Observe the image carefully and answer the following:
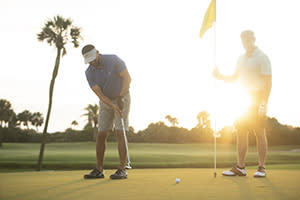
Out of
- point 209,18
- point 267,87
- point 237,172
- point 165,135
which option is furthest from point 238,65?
point 165,135

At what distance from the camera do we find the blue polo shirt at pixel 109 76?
20.4 ft

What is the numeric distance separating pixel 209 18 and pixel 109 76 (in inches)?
86.6

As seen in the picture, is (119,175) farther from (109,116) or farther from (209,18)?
(209,18)

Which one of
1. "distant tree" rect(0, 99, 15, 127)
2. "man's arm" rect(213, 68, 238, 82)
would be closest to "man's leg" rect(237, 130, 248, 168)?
"man's arm" rect(213, 68, 238, 82)

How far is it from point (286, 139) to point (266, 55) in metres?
40.4

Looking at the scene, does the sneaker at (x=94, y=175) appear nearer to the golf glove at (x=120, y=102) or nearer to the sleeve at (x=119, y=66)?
the golf glove at (x=120, y=102)

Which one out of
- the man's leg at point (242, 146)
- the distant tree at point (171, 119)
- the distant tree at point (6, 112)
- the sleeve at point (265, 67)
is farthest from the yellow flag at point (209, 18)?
the distant tree at point (171, 119)

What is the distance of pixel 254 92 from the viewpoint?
623cm

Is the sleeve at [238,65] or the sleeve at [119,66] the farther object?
the sleeve at [238,65]

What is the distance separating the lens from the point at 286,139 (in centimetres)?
4388

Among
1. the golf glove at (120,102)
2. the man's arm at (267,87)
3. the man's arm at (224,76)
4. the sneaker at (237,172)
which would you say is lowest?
the sneaker at (237,172)

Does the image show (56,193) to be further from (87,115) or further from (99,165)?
(87,115)

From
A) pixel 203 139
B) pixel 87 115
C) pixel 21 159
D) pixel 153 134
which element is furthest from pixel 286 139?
pixel 87 115

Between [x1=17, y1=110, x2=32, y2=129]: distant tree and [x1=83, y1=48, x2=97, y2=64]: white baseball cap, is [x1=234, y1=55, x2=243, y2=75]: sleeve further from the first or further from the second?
[x1=17, y1=110, x2=32, y2=129]: distant tree
